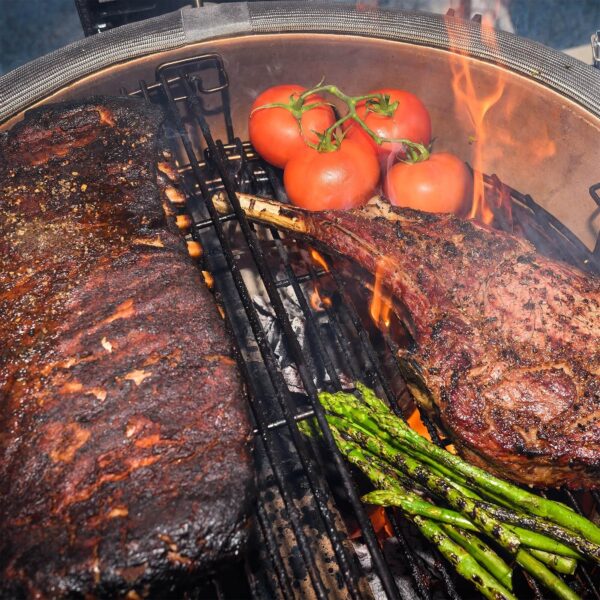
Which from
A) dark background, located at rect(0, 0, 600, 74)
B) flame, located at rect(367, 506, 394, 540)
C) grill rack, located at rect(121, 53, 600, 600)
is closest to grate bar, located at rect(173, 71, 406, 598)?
grill rack, located at rect(121, 53, 600, 600)

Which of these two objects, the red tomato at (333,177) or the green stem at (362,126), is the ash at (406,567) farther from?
the green stem at (362,126)

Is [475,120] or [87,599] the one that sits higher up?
[475,120]

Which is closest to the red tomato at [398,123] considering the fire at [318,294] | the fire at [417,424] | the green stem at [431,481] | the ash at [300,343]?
the fire at [318,294]

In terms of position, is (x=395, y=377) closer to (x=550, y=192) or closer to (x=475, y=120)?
(x=550, y=192)

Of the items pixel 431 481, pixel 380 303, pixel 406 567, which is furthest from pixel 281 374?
pixel 406 567

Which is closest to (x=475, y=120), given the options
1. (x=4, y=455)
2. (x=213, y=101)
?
(x=213, y=101)

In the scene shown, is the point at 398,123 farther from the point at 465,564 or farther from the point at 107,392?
the point at 465,564

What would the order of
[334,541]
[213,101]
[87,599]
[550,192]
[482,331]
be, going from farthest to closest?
[213,101]
[550,192]
[482,331]
[334,541]
[87,599]
